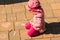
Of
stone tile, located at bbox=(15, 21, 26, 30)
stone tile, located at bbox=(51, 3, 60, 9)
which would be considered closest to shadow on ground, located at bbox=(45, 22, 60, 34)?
stone tile, located at bbox=(15, 21, 26, 30)

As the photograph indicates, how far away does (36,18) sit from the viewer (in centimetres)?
527

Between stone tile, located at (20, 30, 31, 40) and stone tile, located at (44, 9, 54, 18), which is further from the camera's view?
stone tile, located at (44, 9, 54, 18)

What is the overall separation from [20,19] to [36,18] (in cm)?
91

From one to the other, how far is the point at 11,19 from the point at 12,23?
22cm

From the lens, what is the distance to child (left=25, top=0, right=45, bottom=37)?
16.9 feet

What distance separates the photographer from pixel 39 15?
524 cm

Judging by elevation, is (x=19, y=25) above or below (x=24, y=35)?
above

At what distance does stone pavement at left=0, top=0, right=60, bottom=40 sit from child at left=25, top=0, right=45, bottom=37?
143 millimetres

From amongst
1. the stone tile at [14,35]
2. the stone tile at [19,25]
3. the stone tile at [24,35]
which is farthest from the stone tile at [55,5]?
the stone tile at [14,35]

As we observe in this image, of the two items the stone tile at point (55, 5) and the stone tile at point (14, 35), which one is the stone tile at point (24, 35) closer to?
the stone tile at point (14, 35)

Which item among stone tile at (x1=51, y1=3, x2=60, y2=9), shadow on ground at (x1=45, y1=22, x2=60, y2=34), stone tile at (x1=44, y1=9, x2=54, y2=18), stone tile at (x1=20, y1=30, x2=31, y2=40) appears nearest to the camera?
stone tile at (x1=20, y1=30, x2=31, y2=40)

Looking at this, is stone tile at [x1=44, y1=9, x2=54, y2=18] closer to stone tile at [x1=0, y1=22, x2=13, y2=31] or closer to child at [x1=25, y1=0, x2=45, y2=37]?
child at [x1=25, y1=0, x2=45, y2=37]

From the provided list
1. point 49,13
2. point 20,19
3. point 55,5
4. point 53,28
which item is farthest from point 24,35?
point 55,5

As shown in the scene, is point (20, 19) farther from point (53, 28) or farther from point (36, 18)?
point (53, 28)
